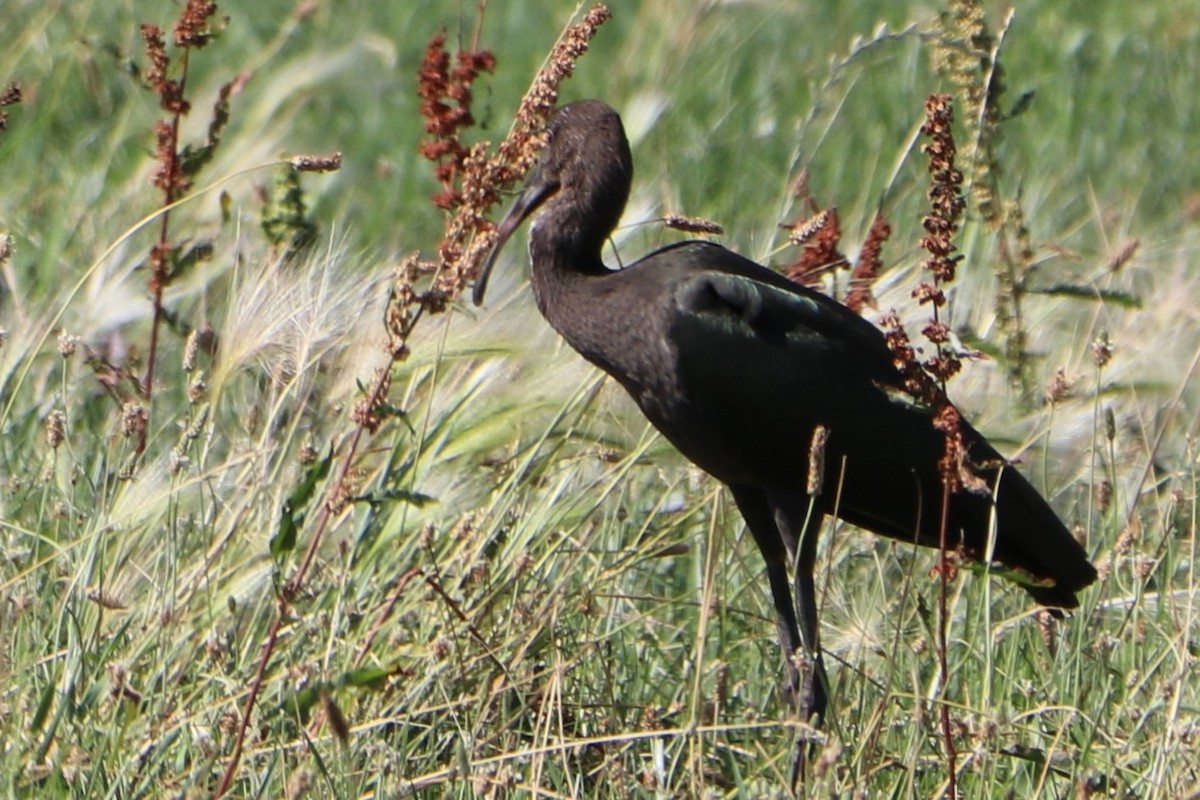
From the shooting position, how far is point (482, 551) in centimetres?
421

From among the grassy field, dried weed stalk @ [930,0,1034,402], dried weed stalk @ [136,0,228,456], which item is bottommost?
the grassy field

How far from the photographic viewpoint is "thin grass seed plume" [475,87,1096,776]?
164 inches

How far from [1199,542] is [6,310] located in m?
2.75

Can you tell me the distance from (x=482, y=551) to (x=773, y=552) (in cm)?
57

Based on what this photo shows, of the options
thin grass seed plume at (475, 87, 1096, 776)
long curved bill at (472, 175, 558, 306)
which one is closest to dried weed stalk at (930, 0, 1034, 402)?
thin grass seed plume at (475, 87, 1096, 776)

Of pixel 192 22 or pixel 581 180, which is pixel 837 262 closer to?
pixel 581 180

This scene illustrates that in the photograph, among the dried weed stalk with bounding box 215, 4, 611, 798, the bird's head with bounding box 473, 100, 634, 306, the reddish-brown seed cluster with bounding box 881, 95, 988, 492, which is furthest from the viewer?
the bird's head with bounding box 473, 100, 634, 306

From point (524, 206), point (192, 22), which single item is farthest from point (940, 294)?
point (192, 22)

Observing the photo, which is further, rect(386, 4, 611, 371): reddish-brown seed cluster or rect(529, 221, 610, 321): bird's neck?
rect(529, 221, 610, 321): bird's neck

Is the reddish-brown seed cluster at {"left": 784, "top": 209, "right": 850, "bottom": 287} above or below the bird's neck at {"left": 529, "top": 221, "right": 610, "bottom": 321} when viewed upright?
above

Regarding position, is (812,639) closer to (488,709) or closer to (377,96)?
(488,709)

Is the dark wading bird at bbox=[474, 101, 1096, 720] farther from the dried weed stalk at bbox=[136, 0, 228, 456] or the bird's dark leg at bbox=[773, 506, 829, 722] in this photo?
the dried weed stalk at bbox=[136, 0, 228, 456]

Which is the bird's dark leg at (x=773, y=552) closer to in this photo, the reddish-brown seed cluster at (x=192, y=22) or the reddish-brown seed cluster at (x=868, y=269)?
the reddish-brown seed cluster at (x=868, y=269)

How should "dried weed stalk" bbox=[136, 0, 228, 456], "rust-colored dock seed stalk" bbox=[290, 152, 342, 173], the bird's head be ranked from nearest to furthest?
"rust-colored dock seed stalk" bbox=[290, 152, 342, 173] < "dried weed stalk" bbox=[136, 0, 228, 456] < the bird's head
